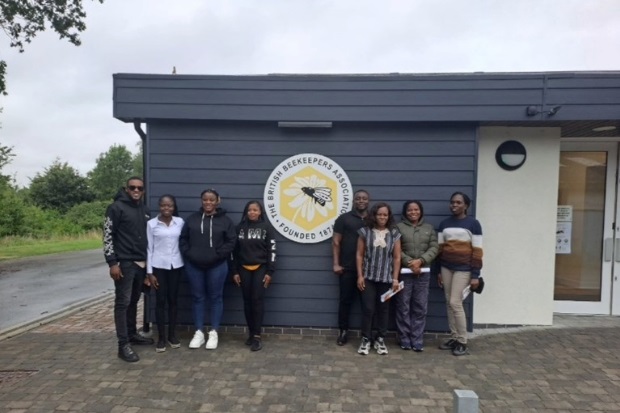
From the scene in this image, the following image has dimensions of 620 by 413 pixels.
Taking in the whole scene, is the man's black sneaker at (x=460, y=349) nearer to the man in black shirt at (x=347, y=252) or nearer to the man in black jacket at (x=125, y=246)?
the man in black shirt at (x=347, y=252)

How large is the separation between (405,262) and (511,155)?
2.02m

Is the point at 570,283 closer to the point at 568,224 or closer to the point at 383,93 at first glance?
the point at 568,224

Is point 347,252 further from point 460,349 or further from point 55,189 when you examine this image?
point 55,189

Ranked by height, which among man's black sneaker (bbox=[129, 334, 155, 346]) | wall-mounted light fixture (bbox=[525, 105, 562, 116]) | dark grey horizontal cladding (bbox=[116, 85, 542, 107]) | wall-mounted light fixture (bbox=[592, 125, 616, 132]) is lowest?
man's black sneaker (bbox=[129, 334, 155, 346])

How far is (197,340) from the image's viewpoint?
4.50m

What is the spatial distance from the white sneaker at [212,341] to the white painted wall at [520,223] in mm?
3285

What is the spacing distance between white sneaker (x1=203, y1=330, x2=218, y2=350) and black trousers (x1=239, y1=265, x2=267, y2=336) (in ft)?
1.27

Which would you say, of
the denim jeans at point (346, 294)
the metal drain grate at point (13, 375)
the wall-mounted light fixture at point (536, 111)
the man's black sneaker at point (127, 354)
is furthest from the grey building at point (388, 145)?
the metal drain grate at point (13, 375)

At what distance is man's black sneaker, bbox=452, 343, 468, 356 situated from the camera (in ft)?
14.1

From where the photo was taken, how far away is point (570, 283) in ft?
18.5

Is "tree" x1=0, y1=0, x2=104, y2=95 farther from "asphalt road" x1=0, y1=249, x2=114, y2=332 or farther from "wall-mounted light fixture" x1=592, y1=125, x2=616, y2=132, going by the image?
"wall-mounted light fixture" x1=592, y1=125, x2=616, y2=132

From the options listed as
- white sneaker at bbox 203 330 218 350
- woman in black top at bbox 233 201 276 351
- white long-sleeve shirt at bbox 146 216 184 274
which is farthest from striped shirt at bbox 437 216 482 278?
white long-sleeve shirt at bbox 146 216 184 274

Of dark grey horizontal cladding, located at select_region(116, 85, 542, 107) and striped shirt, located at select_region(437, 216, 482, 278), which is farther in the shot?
dark grey horizontal cladding, located at select_region(116, 85, 542, 107)

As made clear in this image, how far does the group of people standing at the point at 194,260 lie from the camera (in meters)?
4.21
